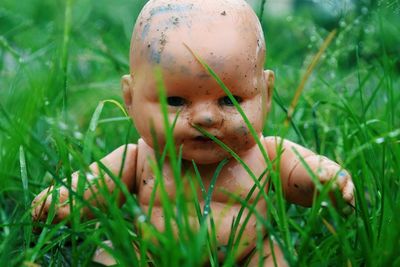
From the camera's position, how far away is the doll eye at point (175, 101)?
116cm

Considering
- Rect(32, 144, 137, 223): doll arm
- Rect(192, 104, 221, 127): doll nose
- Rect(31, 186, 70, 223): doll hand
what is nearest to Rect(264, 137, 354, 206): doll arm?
Rect(192, 104, 221, 127): doll nose

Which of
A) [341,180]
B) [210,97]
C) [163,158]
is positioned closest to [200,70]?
[210,97]

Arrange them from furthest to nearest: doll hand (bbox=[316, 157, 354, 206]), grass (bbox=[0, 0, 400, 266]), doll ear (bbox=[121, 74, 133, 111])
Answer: doll ear (bbox=[121, 74, 133, 111])
doll hand (bbox=[316, 157, 354, 206])
grass (bbox=[0, 0, 400, 266])

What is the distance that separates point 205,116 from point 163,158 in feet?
0.45

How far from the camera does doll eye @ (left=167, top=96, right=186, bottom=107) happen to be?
45.5 inches

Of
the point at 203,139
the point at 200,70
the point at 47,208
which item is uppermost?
the point at 200,70

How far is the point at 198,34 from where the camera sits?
1.14m

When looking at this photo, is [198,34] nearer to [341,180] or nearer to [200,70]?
[200,70]

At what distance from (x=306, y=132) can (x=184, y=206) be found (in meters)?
1.02

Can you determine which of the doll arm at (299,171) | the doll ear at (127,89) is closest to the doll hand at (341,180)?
the doll arm at (299,171)

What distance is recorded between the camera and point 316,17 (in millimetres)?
3982

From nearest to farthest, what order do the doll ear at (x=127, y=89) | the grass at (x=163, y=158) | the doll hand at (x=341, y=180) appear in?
the grass at (x=163, y=158), the doll hand at (x=341, y=180), the doll ear at (x=127, y=89)

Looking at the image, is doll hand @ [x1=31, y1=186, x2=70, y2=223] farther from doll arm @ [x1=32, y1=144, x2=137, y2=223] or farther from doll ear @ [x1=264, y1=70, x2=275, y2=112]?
doll ear @ [x1=264, y1=70, x2=275, y2=112]

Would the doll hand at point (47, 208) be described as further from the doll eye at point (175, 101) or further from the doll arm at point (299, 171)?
the doll arm at point (299, 171)
